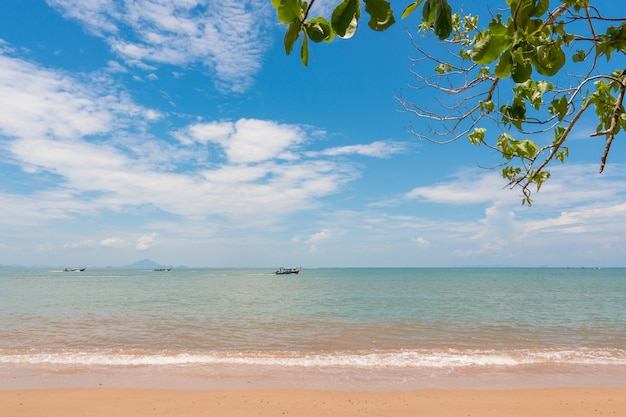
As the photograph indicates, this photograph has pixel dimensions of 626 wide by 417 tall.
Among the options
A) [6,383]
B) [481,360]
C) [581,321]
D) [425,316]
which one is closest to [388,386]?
[481,360]

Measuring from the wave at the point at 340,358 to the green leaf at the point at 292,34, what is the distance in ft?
36.0

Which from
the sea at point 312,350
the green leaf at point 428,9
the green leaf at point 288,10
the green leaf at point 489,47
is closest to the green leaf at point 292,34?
the green leaf at point 288,10

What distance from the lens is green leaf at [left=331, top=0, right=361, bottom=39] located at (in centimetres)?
97

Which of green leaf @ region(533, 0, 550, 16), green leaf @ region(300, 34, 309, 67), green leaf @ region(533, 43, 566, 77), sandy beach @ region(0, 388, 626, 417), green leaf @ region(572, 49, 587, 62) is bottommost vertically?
sandy beach @ region(0, 388, 626, 417)

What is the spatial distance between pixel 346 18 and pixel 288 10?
6.2 inches

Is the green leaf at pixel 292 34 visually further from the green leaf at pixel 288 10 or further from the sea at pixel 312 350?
the sea at pixel 312 350

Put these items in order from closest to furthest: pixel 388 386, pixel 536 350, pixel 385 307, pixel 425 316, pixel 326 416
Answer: pixel 326 416
pixel 388 386
pixel 536 350
pixel 425 316
pixel 385 307

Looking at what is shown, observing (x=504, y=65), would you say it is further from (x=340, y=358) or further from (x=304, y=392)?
(x=340, y=358)

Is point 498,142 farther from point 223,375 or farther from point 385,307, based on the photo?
point 385,307

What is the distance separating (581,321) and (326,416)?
19356 millimetres

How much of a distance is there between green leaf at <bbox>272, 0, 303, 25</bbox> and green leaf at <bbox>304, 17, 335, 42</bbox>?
9 centimetres

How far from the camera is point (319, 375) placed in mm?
9914

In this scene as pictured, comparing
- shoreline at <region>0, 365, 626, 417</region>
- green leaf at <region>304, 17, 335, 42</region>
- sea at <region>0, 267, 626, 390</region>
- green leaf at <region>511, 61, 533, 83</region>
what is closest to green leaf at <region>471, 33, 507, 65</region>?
green leaf at <region>511, 61, 533, 83</region>

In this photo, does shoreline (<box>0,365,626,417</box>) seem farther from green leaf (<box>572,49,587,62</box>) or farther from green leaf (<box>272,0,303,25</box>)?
green leaf (<box>272,0,303,25</box>)
